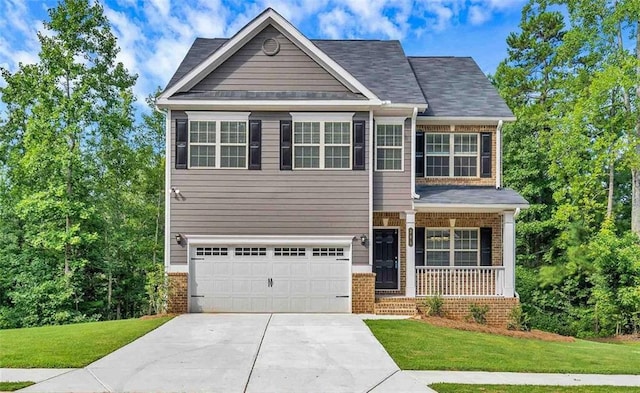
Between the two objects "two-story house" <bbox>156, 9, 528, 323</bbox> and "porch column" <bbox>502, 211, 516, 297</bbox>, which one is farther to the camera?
"porch column" <bbox>502, 211, 516, 297</bbox>

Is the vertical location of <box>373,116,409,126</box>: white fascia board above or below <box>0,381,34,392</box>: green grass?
above

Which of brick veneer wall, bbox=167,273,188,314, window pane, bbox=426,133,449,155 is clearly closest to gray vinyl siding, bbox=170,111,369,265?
brick veneer wall, bbox=167,273,188,314

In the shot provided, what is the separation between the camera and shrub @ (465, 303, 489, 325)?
12.7 metres

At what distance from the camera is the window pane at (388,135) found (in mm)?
13398

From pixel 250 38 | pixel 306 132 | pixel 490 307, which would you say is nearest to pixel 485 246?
pixel 490 307

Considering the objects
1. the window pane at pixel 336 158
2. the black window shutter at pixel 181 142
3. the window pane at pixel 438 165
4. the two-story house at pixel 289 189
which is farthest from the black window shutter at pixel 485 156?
the black window shutter at pixel 181 142

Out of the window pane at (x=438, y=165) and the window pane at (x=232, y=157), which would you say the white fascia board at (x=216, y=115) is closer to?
the window pane at (x=232, y=157)

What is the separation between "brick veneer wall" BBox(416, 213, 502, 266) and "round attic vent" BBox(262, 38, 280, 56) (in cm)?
685

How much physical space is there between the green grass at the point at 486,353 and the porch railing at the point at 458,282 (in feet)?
6.59

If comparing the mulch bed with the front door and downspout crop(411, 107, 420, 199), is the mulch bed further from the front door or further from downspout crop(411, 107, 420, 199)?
downspout crop(411, 107, 420, 199)

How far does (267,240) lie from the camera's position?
1273cm

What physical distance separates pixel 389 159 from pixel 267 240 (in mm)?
4405

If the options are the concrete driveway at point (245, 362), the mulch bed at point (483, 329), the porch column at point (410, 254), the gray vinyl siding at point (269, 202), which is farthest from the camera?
the porch column at point (410, 254)

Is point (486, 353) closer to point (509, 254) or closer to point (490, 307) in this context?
point (490, 307)
